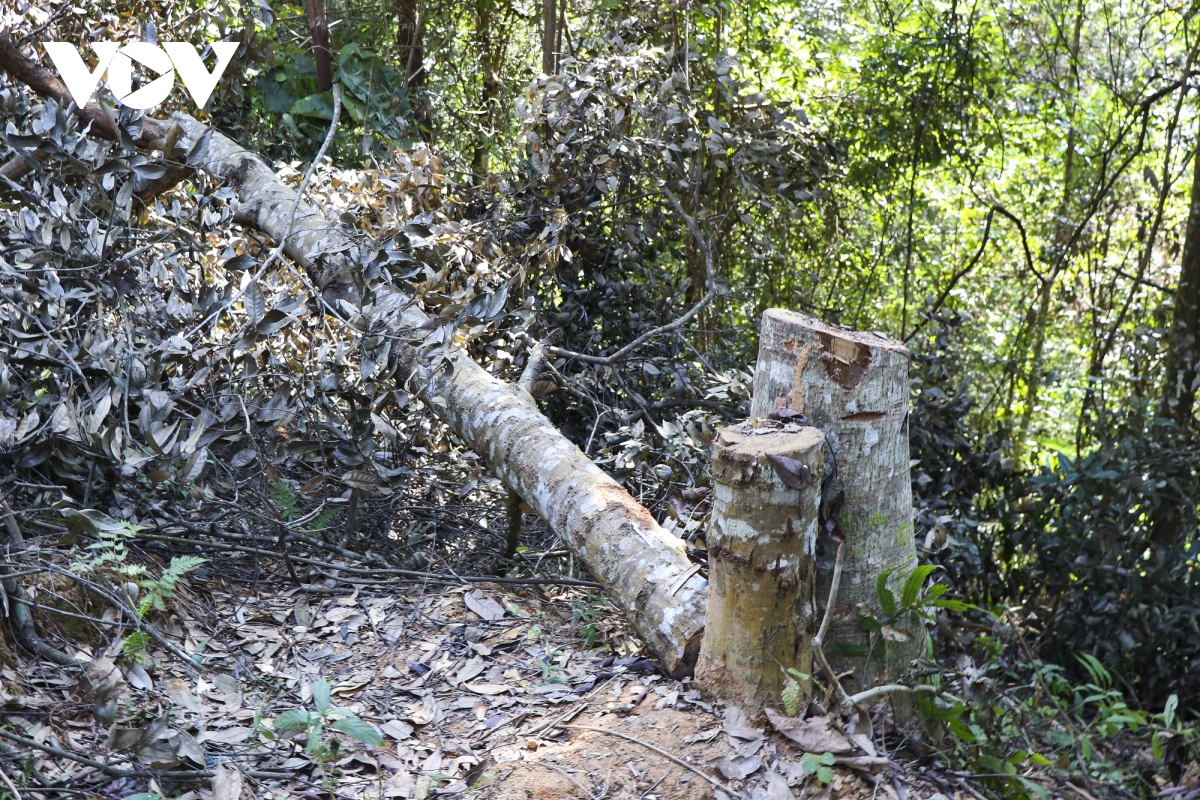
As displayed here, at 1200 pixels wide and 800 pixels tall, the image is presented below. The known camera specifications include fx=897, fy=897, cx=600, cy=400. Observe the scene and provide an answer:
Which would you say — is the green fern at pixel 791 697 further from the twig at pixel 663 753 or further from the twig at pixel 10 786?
the twig at pixel 10 786

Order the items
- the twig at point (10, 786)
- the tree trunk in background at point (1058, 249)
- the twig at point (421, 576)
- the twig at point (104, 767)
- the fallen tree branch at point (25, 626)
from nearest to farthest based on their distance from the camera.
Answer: the twig at point (10, 786), the twig at point (104, 767), the fallen tree branch at point (25, 626), the twig at point (421, 576), the tree trunk in background at point (1058, 249)

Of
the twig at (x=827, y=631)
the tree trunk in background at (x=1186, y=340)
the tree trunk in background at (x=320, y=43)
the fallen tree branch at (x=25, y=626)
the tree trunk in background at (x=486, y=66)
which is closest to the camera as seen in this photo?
the twig at (x=827, y=631)

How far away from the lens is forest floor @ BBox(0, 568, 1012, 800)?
1878 mm

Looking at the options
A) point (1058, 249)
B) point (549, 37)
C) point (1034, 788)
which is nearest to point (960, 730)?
point (1034, 788)

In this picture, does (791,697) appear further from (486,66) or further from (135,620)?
(486,66)

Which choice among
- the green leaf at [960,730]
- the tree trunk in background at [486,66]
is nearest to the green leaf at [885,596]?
the green leaf at [960,730]

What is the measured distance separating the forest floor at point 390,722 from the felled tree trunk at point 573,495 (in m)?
0.17

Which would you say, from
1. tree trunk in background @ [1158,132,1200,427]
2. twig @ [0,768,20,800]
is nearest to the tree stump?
twig @ [0,768,20,800]

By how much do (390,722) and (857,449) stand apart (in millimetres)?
1358

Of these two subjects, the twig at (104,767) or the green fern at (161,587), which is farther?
the green fern at (161,587)

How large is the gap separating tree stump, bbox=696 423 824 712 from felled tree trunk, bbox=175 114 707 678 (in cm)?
20

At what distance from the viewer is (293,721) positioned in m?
1.98

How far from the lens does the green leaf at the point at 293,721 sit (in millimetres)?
1980

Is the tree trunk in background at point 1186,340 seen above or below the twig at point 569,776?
above
